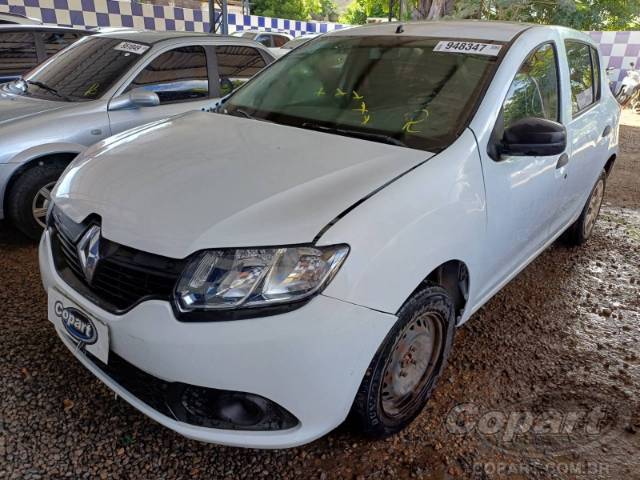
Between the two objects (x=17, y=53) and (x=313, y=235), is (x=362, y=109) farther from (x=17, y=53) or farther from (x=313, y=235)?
(x=17, y=53)

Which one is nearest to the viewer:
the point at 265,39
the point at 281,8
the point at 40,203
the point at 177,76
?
the point at 40,203

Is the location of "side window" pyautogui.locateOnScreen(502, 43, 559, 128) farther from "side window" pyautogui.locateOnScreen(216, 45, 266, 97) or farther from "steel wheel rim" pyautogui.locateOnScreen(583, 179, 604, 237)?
"side window" pyautogui.locateOnScreen(216, 45, 266, 97)

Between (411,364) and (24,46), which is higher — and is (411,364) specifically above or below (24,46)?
below

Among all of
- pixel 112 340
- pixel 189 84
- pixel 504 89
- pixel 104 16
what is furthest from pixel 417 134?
pixel 104 16

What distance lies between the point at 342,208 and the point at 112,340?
0.77 m

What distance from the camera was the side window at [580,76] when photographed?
2.60m

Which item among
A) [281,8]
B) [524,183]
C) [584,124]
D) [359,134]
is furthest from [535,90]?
[281,8]

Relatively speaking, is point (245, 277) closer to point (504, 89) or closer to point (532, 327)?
point (504, 89)

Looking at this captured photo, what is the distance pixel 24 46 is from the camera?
14.8 feet

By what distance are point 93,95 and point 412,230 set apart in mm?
2667

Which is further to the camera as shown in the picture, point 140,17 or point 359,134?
point 140,17

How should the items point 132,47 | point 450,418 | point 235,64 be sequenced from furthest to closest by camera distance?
point 235,64 → point 132,47 → point 450,418

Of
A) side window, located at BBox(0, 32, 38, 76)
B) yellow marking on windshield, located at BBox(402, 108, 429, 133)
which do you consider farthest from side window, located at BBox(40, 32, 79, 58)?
yellow marking on windshield, located at BBox(402, 108, 429, 133)

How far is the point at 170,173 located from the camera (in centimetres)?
167
